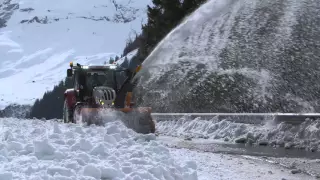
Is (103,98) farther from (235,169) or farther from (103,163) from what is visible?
(103,163)

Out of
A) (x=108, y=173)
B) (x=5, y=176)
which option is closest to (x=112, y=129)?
(x=108, y=173)

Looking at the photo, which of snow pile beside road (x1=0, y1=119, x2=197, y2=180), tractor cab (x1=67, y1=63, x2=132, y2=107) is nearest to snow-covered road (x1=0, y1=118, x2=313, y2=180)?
snow pile beside road (x1=0, y1=119, x2=197, y2=180)

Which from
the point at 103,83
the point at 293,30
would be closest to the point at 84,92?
the point at 103,83

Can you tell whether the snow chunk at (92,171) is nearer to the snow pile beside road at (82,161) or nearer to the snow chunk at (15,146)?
the snow pile beside road at (82,161)

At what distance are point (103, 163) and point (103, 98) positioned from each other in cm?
748

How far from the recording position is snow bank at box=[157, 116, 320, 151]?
8773mm

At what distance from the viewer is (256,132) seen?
10266mm

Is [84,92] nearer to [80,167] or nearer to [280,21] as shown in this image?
[280,21]

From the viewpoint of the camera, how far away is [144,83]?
65.7 ft

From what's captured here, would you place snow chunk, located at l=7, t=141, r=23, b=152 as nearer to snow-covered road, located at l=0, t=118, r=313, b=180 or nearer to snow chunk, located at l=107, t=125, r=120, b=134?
snow-covered road, located at l=0, t=118, r=313, b=180

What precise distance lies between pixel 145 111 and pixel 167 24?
19387 mm

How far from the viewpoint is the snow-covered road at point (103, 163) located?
4.16 metres

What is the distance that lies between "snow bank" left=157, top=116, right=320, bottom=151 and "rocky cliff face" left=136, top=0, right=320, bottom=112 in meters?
2.10

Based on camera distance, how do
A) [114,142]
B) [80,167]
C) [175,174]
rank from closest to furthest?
[80,167] → [175,174] → [114,142]
